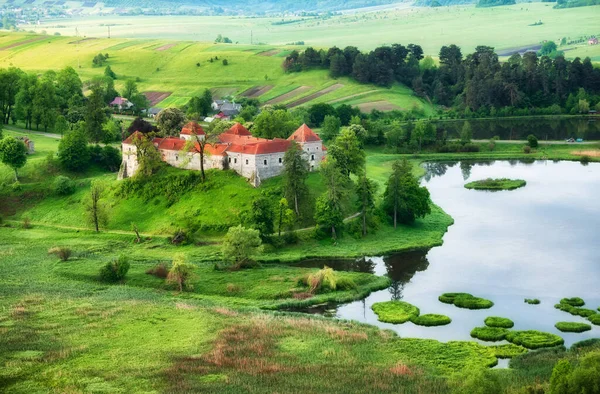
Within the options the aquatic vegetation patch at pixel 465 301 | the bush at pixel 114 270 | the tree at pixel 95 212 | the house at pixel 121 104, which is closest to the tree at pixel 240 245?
the bush at pixel 114 270

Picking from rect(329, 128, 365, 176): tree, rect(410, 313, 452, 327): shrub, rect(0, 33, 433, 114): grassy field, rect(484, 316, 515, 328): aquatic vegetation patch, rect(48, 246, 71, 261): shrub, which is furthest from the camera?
rect(0, 33, 433, 114): grassy field

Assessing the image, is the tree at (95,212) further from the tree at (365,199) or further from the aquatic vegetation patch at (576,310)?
the aquatic vegetation patch at (576,310)

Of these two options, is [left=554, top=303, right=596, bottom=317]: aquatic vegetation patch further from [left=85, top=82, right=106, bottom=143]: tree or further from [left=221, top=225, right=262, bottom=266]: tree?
[left=85, top=82, right=106, bottom=143]: tree

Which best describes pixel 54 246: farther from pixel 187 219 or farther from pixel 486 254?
pixel 486 254

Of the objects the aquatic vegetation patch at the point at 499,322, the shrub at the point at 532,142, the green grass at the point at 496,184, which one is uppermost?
the shrub at the point at 532,142

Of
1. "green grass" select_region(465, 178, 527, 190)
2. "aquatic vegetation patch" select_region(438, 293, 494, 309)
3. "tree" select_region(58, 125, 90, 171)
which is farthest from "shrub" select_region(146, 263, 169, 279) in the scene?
"green grass" select_region(465, 178, 527, 190)

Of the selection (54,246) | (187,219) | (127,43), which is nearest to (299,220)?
(187,219)
